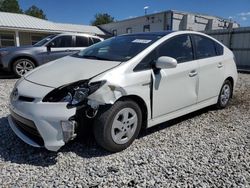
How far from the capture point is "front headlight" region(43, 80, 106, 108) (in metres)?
2.63

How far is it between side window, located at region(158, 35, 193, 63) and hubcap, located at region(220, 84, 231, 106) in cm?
139

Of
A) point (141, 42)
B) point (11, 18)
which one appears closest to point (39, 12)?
point (11, 18)

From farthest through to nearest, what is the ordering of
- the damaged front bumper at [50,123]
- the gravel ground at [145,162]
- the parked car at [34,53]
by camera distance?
the parked car at [34,53]
the damaged front bumper at [50,123]
the gravel ground at [145,162]

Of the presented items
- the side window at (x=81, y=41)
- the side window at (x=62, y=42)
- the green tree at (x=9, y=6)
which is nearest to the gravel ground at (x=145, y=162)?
the side window at (x=62, y=42)

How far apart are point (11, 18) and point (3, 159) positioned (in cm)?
2079

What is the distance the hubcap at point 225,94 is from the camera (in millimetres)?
4727

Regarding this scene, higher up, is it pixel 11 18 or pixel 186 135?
pixel 11 18

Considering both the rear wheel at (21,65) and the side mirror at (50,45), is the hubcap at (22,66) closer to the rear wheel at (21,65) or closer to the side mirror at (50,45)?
the rear wheel at (21,65)

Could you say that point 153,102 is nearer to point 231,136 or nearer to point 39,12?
point 231,136

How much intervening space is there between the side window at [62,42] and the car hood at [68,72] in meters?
5.29

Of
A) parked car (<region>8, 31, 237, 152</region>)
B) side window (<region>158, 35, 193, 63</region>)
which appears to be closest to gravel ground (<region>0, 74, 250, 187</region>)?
parked car (<region>8, 31, 237, 152</region>)

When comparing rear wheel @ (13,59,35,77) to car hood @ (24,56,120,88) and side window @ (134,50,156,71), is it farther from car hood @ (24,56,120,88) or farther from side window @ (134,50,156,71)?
side window @ (134,50,156,71)

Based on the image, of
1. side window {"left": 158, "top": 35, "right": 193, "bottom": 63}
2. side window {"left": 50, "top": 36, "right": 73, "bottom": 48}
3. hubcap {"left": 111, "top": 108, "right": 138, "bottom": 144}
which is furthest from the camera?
side window {"left": 50, "top": 36, "right": 73, "bottom": 48}

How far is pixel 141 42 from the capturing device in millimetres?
3523
